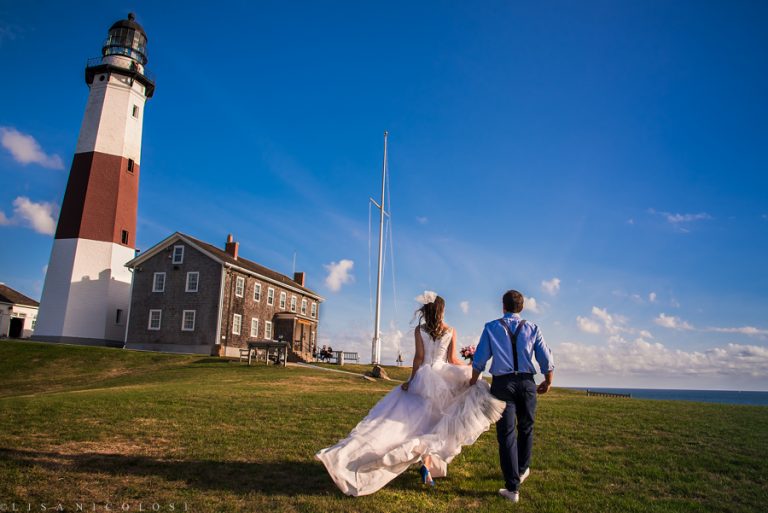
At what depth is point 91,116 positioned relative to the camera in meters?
44.8

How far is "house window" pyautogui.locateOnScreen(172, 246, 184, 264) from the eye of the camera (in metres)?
41.9

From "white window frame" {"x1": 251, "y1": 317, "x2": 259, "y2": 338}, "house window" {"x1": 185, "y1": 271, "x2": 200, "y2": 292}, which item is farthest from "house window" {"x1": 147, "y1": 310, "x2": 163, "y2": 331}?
"white window frame" {"x1": 251, "y1": 317, "x2": 259, "y2": 338}

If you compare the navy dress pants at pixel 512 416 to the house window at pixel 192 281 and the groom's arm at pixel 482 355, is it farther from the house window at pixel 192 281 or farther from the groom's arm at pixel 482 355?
the house window at pixel 192 281

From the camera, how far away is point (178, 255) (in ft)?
138

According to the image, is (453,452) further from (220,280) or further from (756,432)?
(220,280)

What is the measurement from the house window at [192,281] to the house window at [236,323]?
3.71 meters

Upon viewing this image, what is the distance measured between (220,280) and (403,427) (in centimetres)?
3516

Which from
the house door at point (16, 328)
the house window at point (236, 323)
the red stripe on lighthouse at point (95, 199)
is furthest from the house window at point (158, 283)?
the house door at point (16, 328)

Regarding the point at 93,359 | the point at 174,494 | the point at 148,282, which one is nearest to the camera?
the point at 174,494

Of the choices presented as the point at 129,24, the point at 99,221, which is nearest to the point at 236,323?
the point at 99,221

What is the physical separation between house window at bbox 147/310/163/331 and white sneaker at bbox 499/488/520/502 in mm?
39483

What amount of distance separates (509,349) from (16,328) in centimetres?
6328

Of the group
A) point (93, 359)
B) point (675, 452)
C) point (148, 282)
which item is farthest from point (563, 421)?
point (148, 282)

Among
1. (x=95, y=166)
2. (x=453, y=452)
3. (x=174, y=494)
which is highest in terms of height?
(x=95, y=166)
